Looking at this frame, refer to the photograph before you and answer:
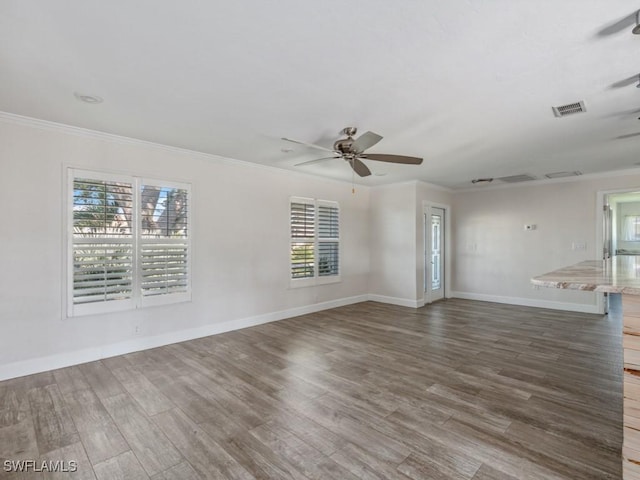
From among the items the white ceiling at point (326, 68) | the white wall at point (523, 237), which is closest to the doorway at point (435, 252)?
the white wall at point (523, 237)

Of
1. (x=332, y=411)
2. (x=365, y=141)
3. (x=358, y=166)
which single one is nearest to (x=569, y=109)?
(x=365, y=141)

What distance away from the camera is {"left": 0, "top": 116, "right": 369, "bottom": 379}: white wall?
129 inches

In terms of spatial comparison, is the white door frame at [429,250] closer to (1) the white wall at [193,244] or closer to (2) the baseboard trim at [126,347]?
(1) the white wall at [193,244]

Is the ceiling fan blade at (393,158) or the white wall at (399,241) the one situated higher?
the ceiling fan blade at (393,158)

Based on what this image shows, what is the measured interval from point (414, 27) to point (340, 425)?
108 inches

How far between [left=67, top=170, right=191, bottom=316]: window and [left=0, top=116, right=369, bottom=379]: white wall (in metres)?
0.13

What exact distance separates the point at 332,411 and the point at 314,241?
12.6ft

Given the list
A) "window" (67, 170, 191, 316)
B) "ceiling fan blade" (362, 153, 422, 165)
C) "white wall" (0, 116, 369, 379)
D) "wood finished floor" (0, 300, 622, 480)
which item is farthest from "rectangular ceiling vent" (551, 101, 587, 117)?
"window" (67, 170, 191, 316)

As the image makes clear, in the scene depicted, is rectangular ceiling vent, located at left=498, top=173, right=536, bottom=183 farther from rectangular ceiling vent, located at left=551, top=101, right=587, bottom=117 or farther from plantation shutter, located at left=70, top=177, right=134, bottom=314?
plantation shutter, located at left=70, top=177, right=134, bottom=314

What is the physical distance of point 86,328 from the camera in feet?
11.9

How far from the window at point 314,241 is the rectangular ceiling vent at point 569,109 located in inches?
155

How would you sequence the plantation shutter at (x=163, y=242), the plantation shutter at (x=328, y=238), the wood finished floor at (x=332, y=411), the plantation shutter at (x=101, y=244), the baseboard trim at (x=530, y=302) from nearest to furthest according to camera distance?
the wood finished floor at (x=332, y=411), the plantation shutter at (x=101, y=244), the plantation shutter at (x=163, y=242), the baseboard trim at (x=530, y=302), the plantation shutter at (x=328, y=238)

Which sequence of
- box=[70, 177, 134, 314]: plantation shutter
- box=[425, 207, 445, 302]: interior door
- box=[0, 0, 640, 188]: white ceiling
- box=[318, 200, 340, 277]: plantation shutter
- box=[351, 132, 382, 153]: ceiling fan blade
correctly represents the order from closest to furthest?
box=[0, 0, 640, 188]: white ceiling < box=[351, 132, 382, 153]: ceiling fan blade < box=[70, 177, 134, 314]: plantation shutter < box=[318, 200, 340, 277]: plantation shutter < box=[425, 207, 445, 302]: interior door

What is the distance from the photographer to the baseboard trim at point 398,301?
6518 mm
